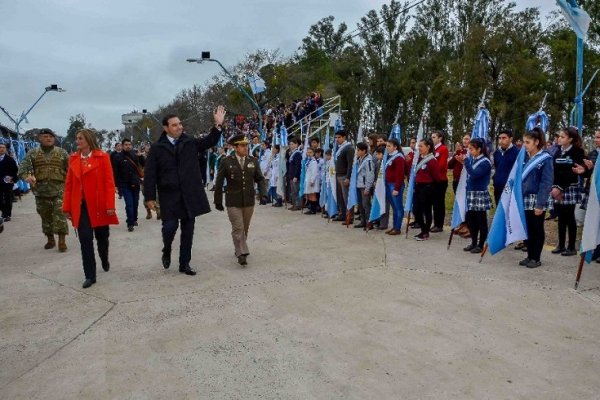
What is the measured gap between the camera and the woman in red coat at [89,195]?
235 inches

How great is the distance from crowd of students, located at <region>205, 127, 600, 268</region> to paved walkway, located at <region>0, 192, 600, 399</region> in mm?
678

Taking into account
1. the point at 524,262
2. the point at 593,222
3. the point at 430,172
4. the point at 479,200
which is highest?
the point at 430,172

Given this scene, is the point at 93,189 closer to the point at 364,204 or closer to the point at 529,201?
the point at 364,204

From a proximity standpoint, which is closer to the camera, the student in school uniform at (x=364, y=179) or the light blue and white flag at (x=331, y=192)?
the student in school uniform at (x=364, y=179)

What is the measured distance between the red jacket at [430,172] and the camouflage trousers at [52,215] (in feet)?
19.5

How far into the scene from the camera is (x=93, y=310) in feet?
16.6

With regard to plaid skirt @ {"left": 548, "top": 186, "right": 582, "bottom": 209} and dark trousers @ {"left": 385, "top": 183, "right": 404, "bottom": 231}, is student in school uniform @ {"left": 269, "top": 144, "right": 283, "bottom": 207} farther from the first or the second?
plaid skirt @ {"left": 548, "top": 186, "right": 582, "bottom": 209}

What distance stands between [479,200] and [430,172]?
126 cm

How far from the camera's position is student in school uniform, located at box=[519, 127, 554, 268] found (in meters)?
6.30

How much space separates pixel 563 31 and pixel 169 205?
37301mm

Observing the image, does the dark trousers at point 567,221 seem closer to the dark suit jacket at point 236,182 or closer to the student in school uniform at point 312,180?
the dark suit jacket at point 236,182

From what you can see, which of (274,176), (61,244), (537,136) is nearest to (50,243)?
(61,244)

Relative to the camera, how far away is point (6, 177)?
999cm

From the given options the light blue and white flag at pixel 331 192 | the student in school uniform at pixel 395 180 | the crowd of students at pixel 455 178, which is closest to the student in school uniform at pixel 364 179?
the crowd of students at pixel 455 178
